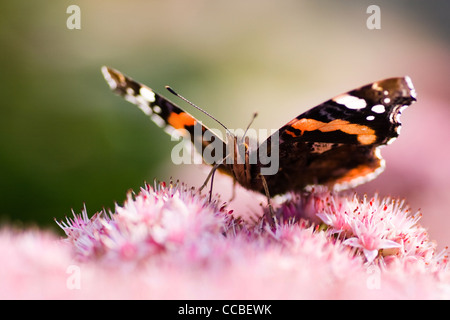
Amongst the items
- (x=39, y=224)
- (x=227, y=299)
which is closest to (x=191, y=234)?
(x=227, y=299)

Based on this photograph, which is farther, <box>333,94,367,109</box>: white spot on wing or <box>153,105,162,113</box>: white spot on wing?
<box>153,105,162,113</box>: white spot on wing

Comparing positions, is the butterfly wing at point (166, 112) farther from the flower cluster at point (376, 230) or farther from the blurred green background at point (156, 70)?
the blurred green background at point (156, 70)

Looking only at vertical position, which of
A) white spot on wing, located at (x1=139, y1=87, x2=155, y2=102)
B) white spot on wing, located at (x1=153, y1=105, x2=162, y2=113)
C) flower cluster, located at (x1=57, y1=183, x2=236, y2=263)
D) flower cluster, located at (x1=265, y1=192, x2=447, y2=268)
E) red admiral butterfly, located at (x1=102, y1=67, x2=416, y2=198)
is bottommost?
flower cluster, located at (x1=265, y1=192, x2=447, y2=268)

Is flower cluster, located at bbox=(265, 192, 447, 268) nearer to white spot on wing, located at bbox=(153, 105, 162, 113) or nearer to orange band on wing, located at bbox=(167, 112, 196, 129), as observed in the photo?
orange band on wing, located at bbox=(167, 112, 196, 129)

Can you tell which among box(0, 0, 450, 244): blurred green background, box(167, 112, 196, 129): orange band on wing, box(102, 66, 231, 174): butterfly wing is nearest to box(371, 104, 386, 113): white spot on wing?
box(102, 66, 231, 174): butterfly wing

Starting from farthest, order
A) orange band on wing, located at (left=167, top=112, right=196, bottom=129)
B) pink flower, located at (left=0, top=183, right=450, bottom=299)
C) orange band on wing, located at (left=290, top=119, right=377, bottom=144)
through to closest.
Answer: orange band on wing, located at (left=167, top=112, right=196, bottom=129), orange band on wing, located at (left=290, top=119, right=377, bottom=144), pink flower, located at (left=0, top=183, right=450, bottom=299)

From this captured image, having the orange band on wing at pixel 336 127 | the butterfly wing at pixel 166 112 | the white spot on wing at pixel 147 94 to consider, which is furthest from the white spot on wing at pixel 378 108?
the white spot on wing at pixel 147 94
